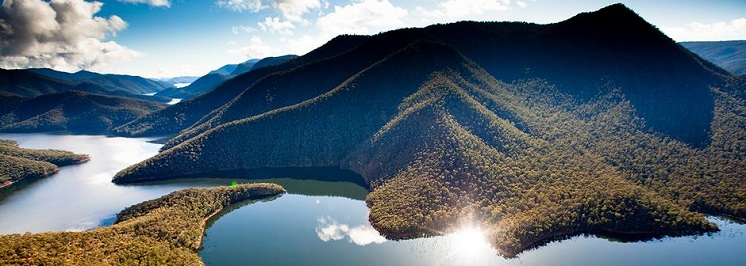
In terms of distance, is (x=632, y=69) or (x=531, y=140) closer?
(x=531, y=140)

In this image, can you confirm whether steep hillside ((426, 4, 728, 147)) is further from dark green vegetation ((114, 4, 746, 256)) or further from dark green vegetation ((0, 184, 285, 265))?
dark green vegetation ((0, 184, 285, 265))

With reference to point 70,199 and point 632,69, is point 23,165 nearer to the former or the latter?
point 70,199

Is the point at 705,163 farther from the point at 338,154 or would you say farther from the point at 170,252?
the point at 170,252

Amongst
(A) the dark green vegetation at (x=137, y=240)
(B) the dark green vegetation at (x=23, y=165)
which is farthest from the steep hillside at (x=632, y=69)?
(B) the dark green vegetation at (x=23, y=165)

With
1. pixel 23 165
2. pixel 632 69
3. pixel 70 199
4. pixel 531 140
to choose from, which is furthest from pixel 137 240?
pixel 632 69

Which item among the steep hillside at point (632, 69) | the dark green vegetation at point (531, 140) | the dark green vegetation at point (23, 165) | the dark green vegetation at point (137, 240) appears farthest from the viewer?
the dark green vegetation at point (23, 165)

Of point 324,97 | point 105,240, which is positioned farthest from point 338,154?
point 105,240

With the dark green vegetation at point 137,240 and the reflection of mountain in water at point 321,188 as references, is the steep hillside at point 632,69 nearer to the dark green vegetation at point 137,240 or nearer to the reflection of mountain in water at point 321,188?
the reflection of mountain in water at point 321,188
